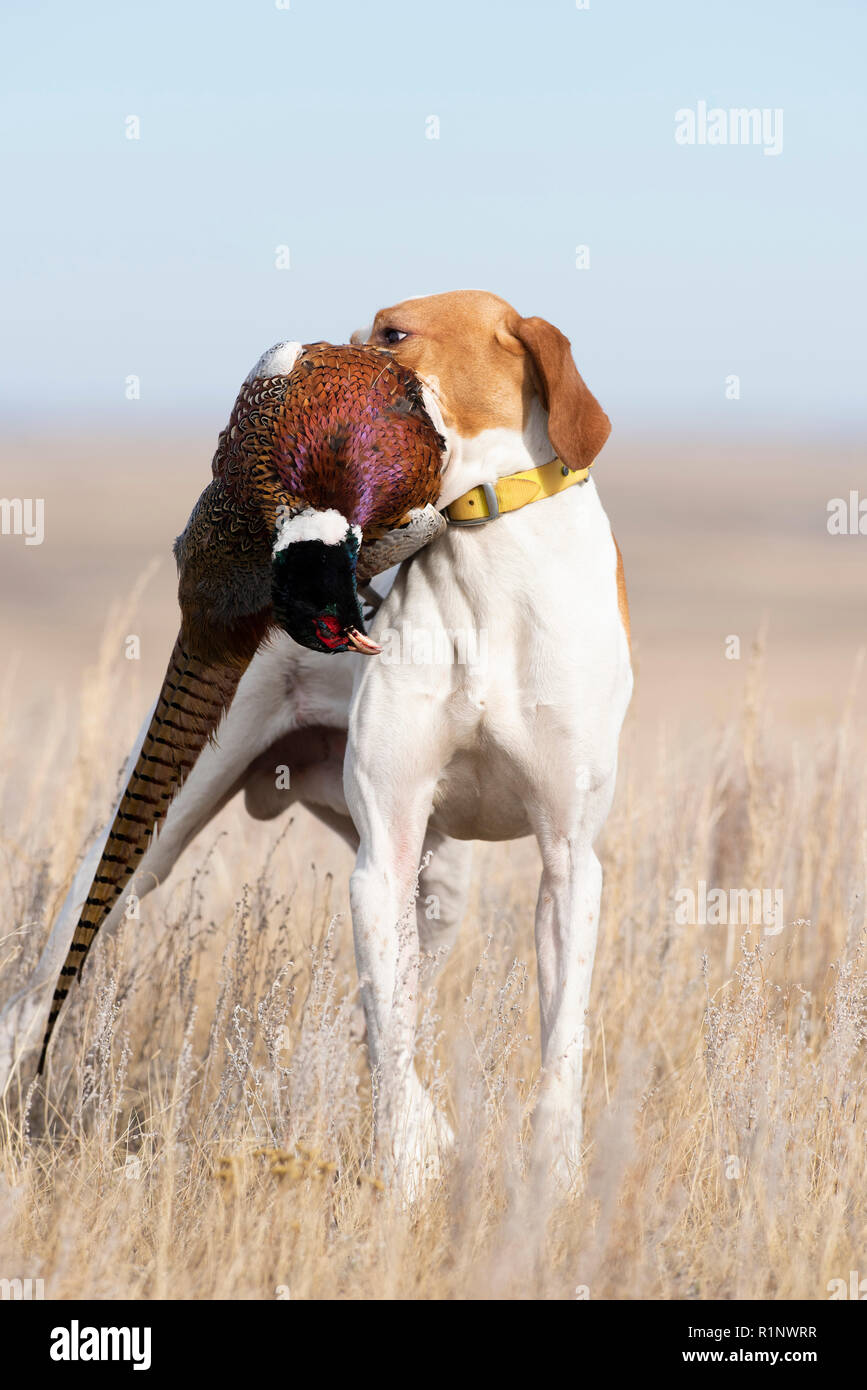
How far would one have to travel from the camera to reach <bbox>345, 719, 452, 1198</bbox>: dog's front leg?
131 inches

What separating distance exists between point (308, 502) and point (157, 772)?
1099 millimetres

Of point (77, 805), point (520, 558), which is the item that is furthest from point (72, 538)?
point (520, 558)

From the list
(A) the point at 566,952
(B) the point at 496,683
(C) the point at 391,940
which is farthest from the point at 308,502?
(A) the point at 566,952

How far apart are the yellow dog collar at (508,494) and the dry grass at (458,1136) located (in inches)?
42.0

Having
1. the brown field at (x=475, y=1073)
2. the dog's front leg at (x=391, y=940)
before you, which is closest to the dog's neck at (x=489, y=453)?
the dog's front leg at (x=391, y=940)

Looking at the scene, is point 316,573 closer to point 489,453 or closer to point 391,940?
point 489,453

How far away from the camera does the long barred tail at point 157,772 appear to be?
360 centimetres

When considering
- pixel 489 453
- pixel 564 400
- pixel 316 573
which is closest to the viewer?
pixel 316 573

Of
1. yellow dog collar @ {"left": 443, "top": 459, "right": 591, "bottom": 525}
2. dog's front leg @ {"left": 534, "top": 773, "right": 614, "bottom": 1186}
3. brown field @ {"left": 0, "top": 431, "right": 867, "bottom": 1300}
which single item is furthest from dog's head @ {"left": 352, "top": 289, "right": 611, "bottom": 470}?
brown field @ {"left": 0, "top": 431, "right": 867, "bottom": 1300}

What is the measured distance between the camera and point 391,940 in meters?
3.44

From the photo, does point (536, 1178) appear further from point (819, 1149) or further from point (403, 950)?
point (819, 1149)

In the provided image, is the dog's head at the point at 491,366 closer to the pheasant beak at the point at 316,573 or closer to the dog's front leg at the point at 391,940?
the pheasant beak at the point at 316,573

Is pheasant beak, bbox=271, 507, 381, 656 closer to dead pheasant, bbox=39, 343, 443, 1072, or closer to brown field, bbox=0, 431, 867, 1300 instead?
dead pheasant, bbox=39, 343, 443, 1072
